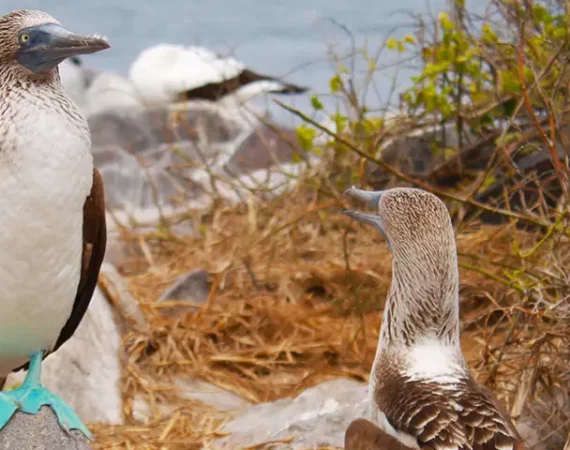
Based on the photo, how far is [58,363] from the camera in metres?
4.54

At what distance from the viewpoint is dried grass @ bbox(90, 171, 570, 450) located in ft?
13.3

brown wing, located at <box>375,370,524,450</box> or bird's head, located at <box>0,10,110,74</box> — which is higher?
bird's head, located at <box>0,10,110,74</box>

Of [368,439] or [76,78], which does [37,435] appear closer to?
[368,439]

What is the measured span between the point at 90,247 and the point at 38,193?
51 centimetres

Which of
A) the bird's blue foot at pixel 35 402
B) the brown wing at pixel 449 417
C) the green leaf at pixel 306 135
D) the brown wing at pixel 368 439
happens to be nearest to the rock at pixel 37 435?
the bird's blue foot at pixel 35 402

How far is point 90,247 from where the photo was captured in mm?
3568

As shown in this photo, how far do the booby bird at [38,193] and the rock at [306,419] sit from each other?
862mm

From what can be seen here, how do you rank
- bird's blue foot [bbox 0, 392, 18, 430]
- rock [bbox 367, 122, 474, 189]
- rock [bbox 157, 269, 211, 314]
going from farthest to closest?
1. rock [bbox 367, 122, 474, 189]
2. rock [bbox 157, 269, 211, 314]
3. bird's blue foot [bbox 0, 392, 18, 430]

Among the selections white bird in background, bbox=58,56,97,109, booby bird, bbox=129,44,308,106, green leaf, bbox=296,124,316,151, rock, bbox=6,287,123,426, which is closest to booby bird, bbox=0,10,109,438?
rock, bbox=6,287,123,426

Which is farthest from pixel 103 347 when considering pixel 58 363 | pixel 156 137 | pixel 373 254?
A: pixel 156 137

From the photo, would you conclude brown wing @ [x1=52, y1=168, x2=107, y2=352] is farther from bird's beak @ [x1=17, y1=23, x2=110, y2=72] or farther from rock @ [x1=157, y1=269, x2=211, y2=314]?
rock @ [x1=157, y1=269, x2=211, y2=314]

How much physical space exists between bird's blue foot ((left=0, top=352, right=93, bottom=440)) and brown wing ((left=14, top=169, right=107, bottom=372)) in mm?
137

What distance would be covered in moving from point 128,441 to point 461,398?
1.65m

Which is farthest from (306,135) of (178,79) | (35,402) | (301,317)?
(178,79)
